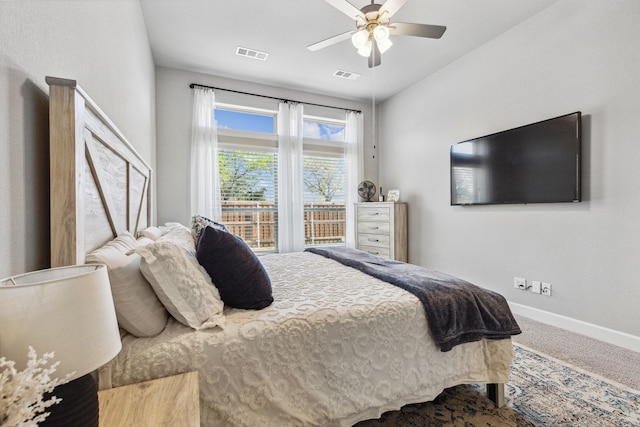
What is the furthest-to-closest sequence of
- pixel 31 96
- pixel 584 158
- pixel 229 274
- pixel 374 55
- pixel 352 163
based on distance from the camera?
pixel 352 163, pixel 374 55, pixel 584 158, pixel 229 274, pixel 31 96

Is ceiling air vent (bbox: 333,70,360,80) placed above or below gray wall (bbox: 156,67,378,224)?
above

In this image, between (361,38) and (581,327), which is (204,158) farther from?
(581,327)

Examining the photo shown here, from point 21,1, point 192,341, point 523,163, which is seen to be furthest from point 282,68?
point 192,341

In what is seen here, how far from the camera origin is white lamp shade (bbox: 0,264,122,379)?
481 millimetres

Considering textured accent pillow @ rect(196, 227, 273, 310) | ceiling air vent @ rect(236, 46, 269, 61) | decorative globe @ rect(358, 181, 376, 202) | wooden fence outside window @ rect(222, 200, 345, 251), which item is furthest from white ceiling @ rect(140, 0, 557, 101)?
textured accent pillow @ rect(196, 227, 273, 310)

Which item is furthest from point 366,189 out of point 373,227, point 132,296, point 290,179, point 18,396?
point 18,396

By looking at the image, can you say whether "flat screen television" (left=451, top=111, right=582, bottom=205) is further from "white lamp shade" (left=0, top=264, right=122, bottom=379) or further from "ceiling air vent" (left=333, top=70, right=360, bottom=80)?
"white lamp shade" (left=0, top=264, right=122, bottom=379)

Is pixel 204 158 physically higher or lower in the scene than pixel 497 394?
higher

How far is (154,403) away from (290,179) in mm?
3682

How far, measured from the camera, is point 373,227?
14.7 ft

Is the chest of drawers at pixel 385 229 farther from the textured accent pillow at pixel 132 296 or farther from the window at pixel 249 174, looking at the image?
the textured accent pillow at pixel 132 296

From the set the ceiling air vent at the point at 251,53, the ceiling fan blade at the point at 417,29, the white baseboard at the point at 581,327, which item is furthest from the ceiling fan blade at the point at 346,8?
the white baseboard at the point at 581,327

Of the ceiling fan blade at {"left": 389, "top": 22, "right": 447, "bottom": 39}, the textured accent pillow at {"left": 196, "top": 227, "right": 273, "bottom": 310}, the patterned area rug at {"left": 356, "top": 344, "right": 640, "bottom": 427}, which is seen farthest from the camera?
the ceiling fan blade at {"left": 389, "top": 22, "right": 447, "bottom": 39}

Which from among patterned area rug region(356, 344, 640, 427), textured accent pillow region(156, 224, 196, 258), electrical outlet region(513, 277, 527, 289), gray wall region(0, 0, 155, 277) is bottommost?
patterned area rug region(356, 344, 640, 427)
